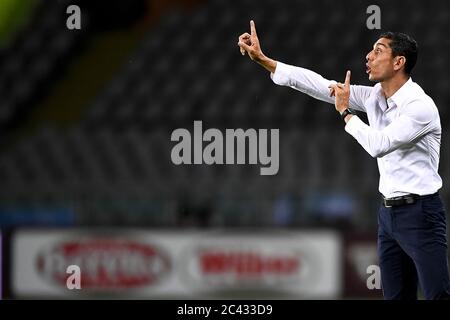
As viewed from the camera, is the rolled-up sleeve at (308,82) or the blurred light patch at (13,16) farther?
the blurred light patch at (13,16)

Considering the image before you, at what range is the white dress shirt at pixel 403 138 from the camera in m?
5.25

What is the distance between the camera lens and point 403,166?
539cm

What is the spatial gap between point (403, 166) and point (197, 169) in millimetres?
7576

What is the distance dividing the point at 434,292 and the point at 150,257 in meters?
6.64

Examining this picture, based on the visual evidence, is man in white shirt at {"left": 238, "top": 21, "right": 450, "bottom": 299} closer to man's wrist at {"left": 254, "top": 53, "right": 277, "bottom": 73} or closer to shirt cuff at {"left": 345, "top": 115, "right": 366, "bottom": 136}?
shirt cuff at {"left": 345, "top": 115, "right": 366, "bottom": 136}

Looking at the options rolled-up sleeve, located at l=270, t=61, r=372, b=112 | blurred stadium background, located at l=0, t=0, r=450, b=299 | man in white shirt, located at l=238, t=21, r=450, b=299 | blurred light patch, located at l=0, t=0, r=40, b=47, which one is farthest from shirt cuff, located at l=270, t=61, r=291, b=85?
blurred light patch, located at l=0, t=0, r=40, b=47

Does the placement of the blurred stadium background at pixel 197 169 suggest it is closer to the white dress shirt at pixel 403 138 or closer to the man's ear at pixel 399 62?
the white dress shirt at pixel 403 138

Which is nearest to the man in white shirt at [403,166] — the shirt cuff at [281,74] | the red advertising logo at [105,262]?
the shirt cuff at [281,74]

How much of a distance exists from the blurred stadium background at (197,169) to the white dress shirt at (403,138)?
6048mm

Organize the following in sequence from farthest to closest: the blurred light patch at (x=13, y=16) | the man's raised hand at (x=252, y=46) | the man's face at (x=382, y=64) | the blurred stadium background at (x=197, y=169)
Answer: the blurred light patch at (x=13, y=16), the blurred stadium background at (x=197, y=169), the man's raised hand at (x=252, y=46), the man's face at (x=382, y=64)

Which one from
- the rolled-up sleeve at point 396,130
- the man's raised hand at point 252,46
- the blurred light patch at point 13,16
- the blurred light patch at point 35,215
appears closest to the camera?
the rolled-up sleeve at point 396,130

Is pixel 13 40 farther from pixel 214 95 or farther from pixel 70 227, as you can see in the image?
pixel 70 227

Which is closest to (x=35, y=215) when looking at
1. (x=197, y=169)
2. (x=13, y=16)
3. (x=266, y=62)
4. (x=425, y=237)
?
(x=197, y=169)

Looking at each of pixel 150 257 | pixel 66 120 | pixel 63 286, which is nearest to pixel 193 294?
pixel 150 257
